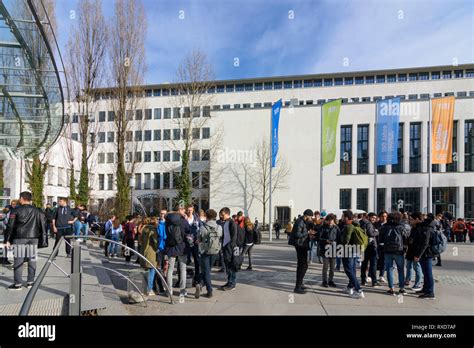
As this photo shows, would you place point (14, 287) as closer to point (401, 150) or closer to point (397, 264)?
point (397, 264)

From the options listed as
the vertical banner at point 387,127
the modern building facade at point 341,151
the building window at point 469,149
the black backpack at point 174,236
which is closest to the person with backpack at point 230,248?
the black backpack at point 174,236

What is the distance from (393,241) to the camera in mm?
7949

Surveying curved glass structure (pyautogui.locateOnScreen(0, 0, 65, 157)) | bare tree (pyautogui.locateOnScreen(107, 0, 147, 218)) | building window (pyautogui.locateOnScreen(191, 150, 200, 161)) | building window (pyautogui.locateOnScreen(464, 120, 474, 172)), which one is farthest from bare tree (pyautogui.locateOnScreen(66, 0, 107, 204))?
building window (pyautogui.locateOnScreen(464, 120, 474, 172))

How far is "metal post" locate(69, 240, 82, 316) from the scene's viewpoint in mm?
5148

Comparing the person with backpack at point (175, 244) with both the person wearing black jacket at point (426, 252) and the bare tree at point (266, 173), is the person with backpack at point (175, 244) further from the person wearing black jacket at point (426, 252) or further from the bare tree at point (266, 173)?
the bare tree at point (266, 173)

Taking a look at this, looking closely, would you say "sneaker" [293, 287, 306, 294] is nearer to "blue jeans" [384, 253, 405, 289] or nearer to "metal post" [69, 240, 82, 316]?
"blue jeans" [384, 253, 405, 289]

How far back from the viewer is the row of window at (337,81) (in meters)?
49.3

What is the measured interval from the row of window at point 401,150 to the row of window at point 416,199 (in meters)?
2.06

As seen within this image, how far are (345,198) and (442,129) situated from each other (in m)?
16.4

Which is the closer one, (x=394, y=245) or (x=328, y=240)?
(x=394, y=245)

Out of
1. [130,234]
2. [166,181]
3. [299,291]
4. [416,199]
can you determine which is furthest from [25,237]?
[166,181]

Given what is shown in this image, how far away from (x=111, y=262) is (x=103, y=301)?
6.22 metres

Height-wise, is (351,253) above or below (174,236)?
below
